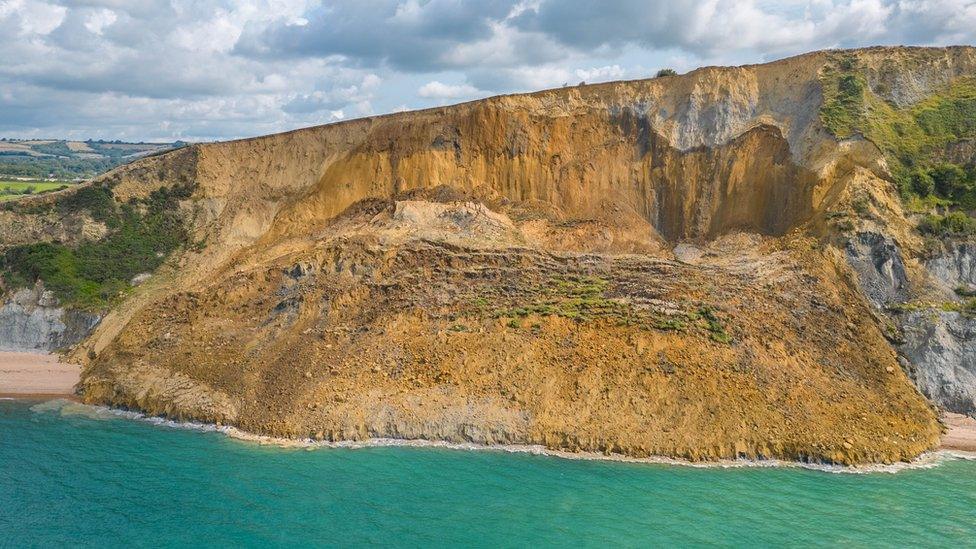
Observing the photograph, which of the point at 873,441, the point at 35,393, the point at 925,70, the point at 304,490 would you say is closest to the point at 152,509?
the point at 304,490

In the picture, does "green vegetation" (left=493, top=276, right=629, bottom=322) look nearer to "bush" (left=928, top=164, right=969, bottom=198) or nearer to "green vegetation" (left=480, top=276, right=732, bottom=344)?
"green vegetation" (left=480, top=276, right=732, bottom=344)

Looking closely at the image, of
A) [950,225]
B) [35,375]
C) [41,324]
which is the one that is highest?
[950,225]

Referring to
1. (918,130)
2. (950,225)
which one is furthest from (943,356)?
(918,130)

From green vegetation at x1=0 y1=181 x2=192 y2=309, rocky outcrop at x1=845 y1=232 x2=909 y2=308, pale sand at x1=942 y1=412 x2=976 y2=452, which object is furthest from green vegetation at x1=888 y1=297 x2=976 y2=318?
green vegetation at x1=0 y1=181 x2=192 y2=309

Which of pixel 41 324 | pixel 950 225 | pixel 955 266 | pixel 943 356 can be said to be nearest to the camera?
pixel 943 356

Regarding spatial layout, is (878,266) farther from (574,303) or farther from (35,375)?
(35,375)

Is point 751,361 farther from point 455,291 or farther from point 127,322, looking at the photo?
point 127,322

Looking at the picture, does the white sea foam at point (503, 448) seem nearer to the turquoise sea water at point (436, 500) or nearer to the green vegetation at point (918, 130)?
the turquoise sea water at point (436, 500)
